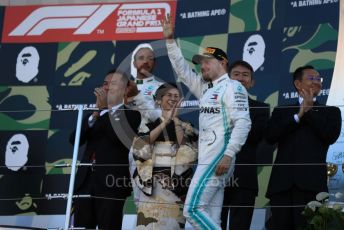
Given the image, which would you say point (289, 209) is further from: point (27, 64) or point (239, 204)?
point (27, 64)

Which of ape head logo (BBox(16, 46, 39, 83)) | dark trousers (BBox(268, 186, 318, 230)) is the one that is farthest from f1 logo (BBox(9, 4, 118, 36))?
dark trousers (BBox(268, 186, 318, 230))

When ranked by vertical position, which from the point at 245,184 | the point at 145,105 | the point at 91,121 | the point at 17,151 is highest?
the point at 145,105

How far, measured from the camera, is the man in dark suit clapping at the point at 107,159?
5.23 meters

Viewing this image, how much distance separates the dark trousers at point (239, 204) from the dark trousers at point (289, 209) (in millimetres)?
141

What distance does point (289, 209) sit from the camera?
197 inches

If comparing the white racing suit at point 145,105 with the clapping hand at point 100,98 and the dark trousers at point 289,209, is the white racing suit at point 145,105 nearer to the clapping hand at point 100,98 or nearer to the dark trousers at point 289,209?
the clapping hand at point 100,98

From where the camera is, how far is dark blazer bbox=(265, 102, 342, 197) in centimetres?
498

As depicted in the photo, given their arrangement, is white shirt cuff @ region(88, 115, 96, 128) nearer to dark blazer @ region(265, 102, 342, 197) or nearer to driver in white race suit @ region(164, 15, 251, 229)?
driver in white race suit @ region(164, 15, 251, 229)

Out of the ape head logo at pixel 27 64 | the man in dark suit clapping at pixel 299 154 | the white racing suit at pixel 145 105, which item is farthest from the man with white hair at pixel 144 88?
the ape head logo at pixel 27 64

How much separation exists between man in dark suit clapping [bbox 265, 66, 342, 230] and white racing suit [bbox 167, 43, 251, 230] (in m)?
0.29

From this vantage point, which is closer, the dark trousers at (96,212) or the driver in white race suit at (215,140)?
the driver in white race suit at (215,140)

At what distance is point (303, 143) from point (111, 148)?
1186 millimetres

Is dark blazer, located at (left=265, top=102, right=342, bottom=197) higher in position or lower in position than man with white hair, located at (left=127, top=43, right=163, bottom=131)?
lower

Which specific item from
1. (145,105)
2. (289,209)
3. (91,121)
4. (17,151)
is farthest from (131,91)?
(17,151)
